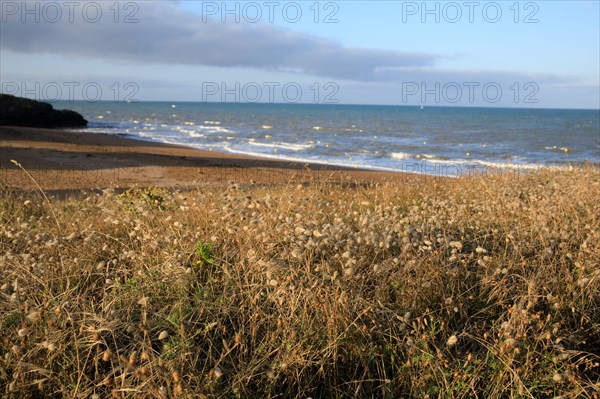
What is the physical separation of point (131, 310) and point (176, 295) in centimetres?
34

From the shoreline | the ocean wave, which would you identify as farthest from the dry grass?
the ocean wave

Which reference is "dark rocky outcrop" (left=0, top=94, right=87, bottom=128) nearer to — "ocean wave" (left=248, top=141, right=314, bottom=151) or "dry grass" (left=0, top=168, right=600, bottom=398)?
"ocean wave" (left=248, top=141, right=314, bottom=151)

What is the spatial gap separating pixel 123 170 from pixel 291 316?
14.0m

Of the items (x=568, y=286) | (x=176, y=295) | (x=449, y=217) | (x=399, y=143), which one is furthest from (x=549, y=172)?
(x=399, y=143)

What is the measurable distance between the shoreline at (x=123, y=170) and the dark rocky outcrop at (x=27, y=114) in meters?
16.4

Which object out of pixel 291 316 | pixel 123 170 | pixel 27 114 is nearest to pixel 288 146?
pixel 123 170

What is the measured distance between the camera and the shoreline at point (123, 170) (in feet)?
42.5

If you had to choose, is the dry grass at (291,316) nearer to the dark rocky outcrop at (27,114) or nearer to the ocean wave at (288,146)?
the ocean wave at (288,146)

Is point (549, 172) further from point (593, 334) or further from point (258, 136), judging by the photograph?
point (258, 136)

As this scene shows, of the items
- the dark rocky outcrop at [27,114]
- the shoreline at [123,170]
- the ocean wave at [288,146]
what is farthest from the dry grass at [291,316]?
the dark rocky outcrop at [27,114]

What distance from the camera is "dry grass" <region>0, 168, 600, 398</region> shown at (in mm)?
2922

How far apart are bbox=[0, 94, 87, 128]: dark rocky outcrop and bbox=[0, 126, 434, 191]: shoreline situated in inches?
644

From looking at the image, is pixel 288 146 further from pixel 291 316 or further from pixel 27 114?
pixel 291 316

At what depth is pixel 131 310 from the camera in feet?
10.7
